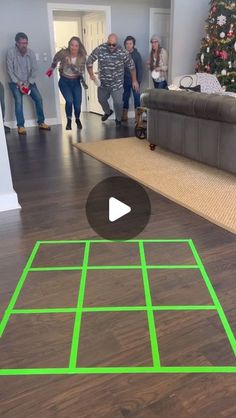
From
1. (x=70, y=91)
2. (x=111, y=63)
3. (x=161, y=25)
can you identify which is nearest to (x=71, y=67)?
(x=70, y=91)

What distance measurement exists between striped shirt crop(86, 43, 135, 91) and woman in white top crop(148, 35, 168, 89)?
22.5 inches

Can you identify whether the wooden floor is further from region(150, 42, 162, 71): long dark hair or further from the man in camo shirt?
region(150, 42, 162, 71): long dark hair

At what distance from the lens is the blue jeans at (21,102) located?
591 cm

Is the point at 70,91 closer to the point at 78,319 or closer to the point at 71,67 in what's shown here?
the point at 71,67

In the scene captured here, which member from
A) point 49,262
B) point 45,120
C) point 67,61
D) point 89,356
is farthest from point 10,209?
point 45,120

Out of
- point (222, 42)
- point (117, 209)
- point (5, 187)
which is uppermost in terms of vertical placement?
point (222, 42)

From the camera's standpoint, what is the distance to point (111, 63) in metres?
6.21

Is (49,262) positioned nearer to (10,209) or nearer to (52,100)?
(10,209)

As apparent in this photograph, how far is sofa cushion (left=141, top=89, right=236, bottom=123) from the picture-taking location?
3.17m

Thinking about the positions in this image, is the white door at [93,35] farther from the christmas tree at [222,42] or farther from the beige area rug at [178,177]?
the beige area rug at [178,177]

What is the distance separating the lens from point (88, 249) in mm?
2264

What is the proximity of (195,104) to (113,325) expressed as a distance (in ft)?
8.23
